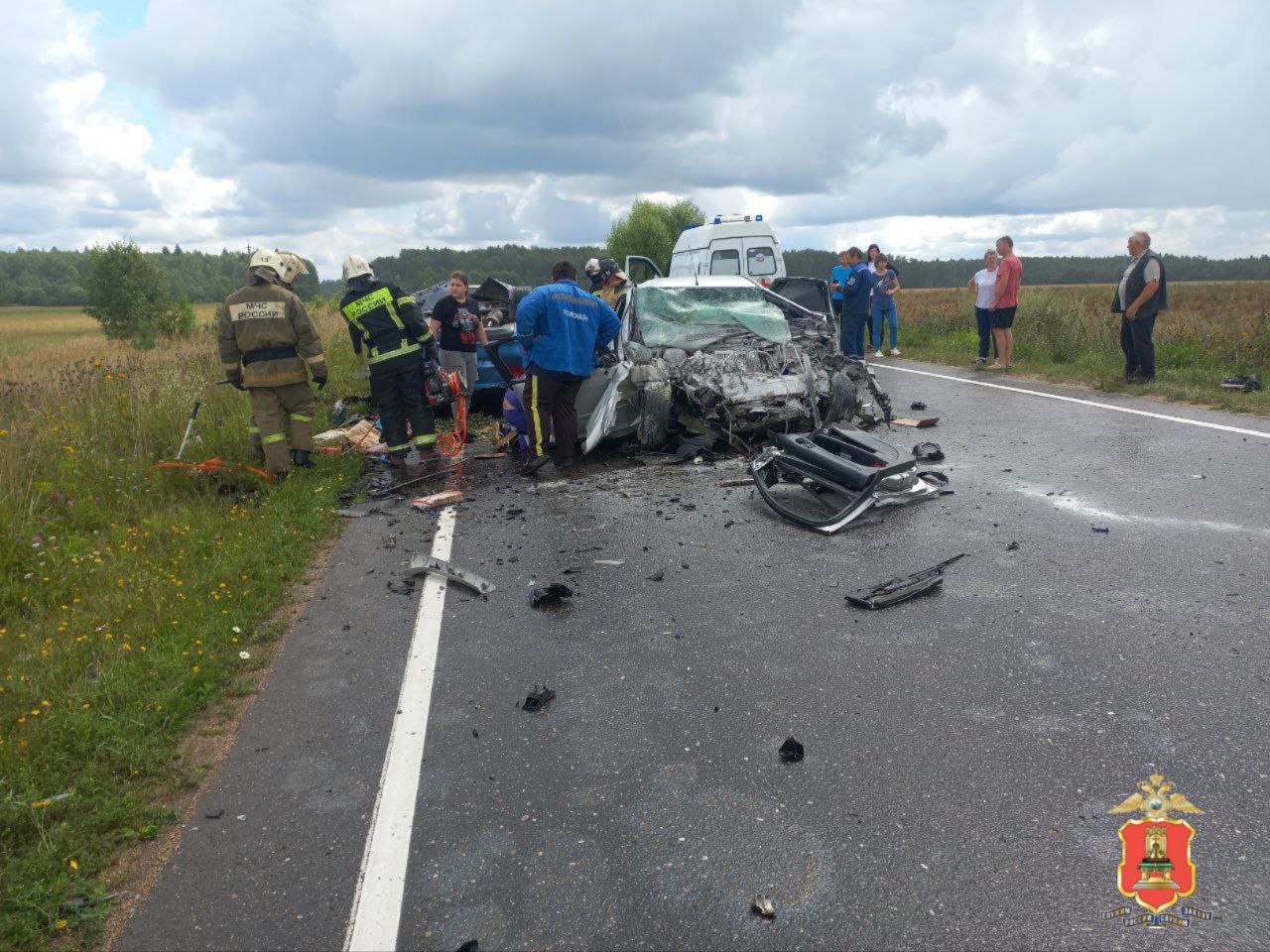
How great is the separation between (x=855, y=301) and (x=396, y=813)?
12.4 meters

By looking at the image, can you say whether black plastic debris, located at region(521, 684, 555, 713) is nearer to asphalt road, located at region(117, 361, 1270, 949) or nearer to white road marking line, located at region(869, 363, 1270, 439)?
asphalt road, located at region(117, 361, 1270, 949)

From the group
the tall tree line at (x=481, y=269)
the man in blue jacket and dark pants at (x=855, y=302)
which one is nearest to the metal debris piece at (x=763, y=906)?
the man in blue jacket and dark pants at (x=855, y=302)

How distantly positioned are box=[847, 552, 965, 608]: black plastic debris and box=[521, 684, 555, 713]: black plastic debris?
177 centimetres

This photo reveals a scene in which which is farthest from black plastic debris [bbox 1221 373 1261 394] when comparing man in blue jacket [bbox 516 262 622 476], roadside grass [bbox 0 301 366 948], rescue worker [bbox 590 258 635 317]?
roadside grass [bbox 0 301 366 948]

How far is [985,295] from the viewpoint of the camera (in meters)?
13.4

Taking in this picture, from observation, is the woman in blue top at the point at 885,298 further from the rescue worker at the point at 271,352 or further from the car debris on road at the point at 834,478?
the rescue worker at the point at 271,352

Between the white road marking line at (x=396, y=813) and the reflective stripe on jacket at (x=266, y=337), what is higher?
the reflective stripe on jacket at (x=266, y=337)

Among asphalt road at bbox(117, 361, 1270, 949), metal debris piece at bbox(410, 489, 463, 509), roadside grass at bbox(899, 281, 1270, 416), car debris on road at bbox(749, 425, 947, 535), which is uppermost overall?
roadside grass at bbox(899, 281, 1270, 416)

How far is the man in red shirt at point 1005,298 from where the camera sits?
1255 centimetres

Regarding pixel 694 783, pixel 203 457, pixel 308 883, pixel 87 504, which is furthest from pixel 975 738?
pixel 203 457

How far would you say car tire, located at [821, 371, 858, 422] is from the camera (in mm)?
8383

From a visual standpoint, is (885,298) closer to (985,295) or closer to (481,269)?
(985,295)

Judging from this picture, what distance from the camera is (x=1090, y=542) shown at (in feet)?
16.9

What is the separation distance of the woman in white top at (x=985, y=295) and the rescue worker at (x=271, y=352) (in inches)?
406
